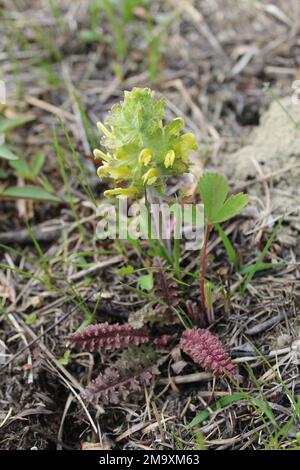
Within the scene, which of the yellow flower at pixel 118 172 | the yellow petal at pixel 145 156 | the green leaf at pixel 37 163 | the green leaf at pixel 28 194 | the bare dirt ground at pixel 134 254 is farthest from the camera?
the green leaf at pixel 37 163

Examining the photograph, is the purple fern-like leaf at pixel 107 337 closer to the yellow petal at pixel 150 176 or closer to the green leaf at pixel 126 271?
the green leaf at pixel 126 271

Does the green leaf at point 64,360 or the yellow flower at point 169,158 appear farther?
the green leaf at point 64,360

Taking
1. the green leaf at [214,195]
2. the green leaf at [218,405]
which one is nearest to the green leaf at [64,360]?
the green leaf at [218,405]

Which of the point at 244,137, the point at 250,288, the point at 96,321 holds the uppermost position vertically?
the point at 244,137

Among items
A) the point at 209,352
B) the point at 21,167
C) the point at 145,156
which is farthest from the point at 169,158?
the point at 21,167

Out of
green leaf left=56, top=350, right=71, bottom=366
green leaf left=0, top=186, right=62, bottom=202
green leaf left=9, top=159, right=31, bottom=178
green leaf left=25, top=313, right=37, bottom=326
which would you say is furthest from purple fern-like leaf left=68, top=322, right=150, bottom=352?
green leaf left=9, top=159, right=31, bottom=178

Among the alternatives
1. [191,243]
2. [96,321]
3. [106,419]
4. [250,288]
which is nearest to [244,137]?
[191,243]

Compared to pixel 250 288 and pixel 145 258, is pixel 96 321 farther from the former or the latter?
pixel 250 288
